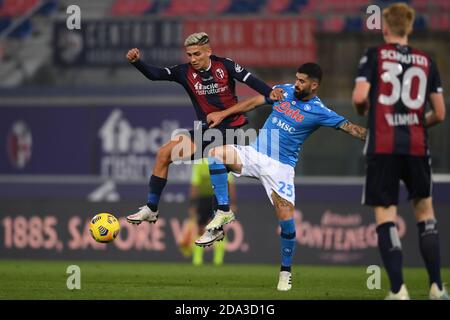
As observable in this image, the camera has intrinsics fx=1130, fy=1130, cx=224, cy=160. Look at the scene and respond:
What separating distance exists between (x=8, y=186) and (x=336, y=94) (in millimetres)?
6994

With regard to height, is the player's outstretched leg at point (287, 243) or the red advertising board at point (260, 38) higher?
the red advertising board at point (260, 38)

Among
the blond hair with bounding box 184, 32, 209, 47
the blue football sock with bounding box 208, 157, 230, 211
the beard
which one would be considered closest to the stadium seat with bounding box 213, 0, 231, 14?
the blond hair with bounding box 184, 32, 209, 47

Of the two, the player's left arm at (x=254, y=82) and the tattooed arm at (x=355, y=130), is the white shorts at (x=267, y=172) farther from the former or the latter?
the tattooed arm at (x=355, y=130)

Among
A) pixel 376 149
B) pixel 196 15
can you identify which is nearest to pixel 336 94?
pixel 196 15

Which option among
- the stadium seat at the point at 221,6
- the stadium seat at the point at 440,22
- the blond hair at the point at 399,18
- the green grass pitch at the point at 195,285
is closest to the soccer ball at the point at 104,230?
the green grass pitch at the point at 195,285

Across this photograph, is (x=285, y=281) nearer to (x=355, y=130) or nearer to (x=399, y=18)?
(x=355, y=130)

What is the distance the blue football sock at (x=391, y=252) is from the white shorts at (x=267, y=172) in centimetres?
233

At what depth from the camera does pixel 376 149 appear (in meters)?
8.44

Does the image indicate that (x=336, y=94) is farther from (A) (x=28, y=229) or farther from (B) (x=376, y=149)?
(B) (x=376, y=149)

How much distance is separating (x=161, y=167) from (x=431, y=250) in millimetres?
3515

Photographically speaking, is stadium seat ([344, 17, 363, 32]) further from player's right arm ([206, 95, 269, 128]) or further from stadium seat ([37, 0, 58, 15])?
player's right arm ([206, 95, 269, 128])

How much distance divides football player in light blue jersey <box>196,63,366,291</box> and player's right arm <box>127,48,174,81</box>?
0.82 meters

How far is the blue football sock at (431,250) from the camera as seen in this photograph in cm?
859

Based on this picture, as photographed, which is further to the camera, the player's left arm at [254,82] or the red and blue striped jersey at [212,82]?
the red and blue striped jersey at [212,82]
